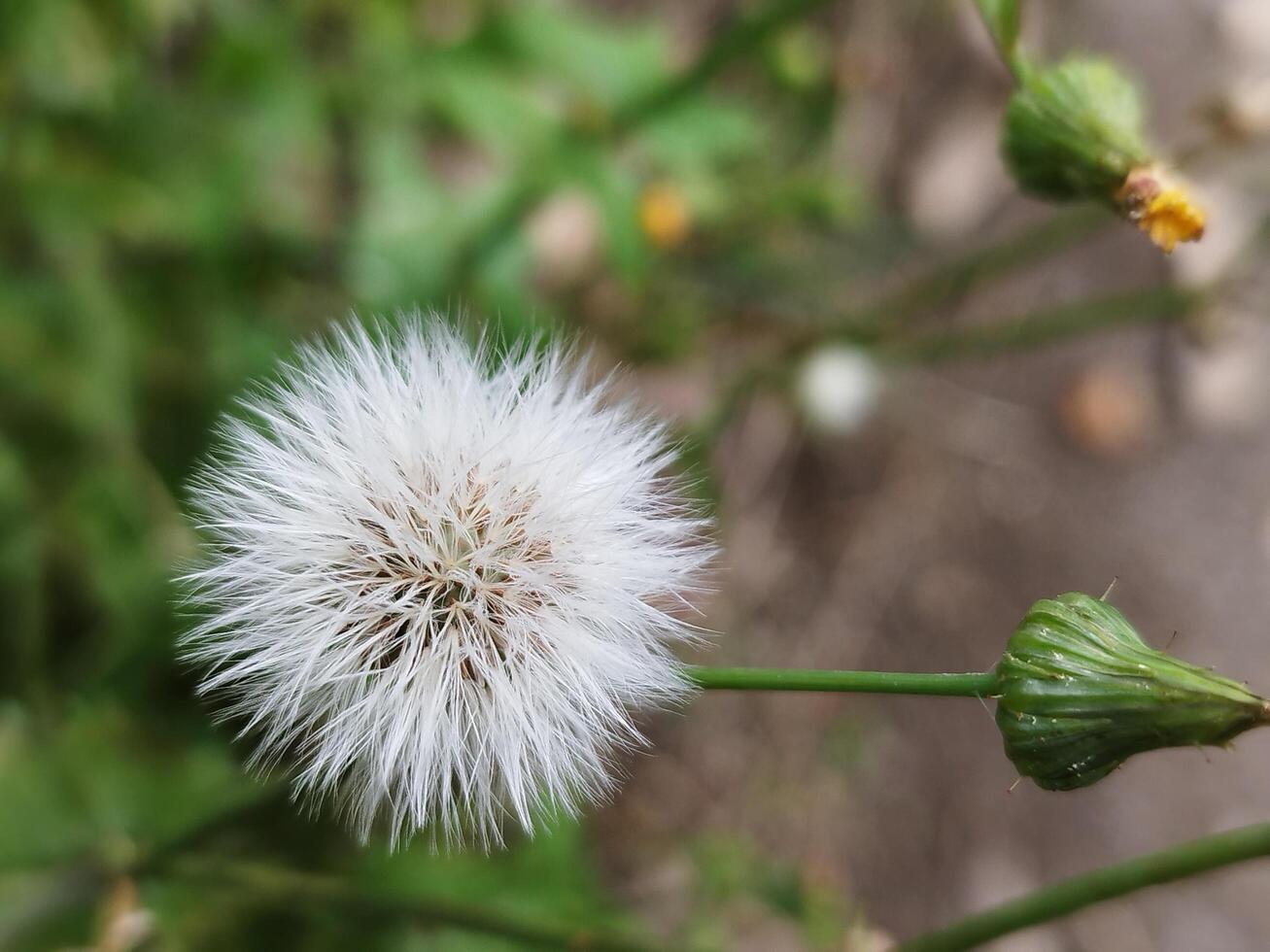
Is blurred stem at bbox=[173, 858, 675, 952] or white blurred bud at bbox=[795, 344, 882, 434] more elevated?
white blurred bud at bbox=[795, 344, 882, 434]

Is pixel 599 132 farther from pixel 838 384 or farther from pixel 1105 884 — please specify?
pixel 1105 884

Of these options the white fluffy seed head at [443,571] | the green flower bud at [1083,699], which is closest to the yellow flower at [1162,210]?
the green flower bud at [1083,699]

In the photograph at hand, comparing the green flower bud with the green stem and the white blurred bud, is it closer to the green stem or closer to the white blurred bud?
the green stem

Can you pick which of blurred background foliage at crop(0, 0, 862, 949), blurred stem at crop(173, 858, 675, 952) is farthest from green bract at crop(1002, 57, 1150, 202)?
blurred stem at crop(173, 858, 675, 952)

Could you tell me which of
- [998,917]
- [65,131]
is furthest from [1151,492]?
[65,131]

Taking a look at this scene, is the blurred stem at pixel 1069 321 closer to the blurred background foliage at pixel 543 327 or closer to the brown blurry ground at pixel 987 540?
the blurred background foliage at pixel 543 327

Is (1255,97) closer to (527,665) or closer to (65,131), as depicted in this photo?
(527,665)

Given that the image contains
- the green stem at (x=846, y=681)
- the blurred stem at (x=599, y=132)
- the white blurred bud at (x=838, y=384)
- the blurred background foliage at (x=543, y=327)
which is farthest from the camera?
the white blurred bud at (x=838, y=384)
